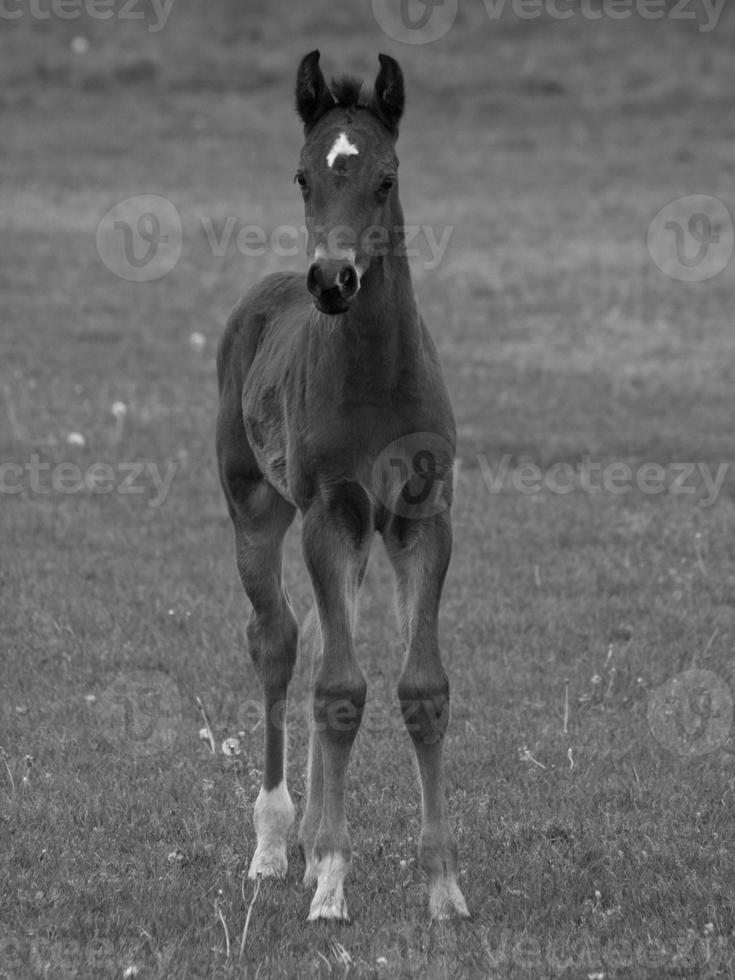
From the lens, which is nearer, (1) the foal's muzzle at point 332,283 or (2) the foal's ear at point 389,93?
(1) the foal's muzzle at point 332,283

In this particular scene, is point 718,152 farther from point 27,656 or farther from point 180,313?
point 27,656

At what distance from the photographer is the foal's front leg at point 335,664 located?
17.5 ft

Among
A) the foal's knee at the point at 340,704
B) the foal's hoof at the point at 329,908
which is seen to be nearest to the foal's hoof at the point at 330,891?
the foal's hoof at the point at 329,908

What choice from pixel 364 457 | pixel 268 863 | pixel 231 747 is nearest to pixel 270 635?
pixel 231 747

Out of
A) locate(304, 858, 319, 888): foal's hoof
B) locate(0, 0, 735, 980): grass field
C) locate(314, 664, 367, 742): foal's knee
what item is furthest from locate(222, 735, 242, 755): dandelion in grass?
locate(314, 664, 367, 742): foal's knee

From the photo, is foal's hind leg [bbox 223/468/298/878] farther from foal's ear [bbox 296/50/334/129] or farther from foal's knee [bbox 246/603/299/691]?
foal's ear [bbox 296/50/334/129]

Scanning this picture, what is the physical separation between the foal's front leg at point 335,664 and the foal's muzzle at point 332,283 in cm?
80

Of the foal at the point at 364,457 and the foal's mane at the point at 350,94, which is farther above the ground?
the foal's mane at the point at 350,94

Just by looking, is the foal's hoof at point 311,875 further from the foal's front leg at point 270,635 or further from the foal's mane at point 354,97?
the foal's mane at point 354,97

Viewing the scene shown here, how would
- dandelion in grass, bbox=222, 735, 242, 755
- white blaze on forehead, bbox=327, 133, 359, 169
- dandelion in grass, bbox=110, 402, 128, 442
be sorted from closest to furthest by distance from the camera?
white blaze on forehead, bbox=327, 133, 359, 169
dandelion in grass, bbox=222, 735, 242, 755
dandelion in grass, bbox=110, 402, 128, 442

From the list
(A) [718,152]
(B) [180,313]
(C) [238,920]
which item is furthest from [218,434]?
(A) [718,152]

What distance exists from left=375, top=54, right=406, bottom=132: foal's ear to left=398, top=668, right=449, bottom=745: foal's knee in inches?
77.4

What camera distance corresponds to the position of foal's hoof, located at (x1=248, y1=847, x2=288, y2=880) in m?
5.75

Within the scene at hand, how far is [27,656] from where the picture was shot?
317 inches
